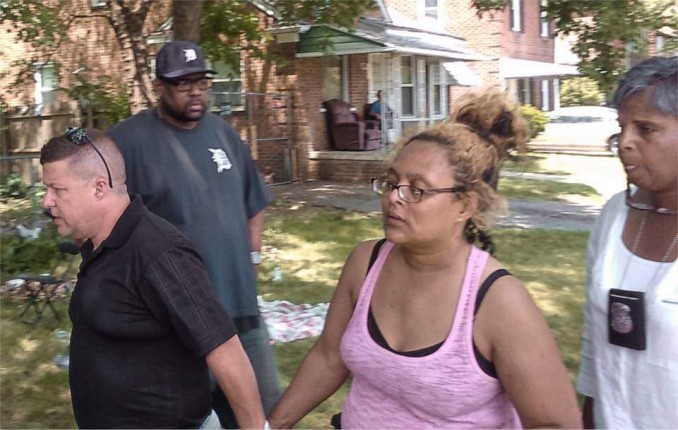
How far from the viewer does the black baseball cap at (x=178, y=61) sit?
3.50m

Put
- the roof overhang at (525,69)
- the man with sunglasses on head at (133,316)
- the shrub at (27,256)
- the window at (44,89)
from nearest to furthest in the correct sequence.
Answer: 1. the man with sunglasses on head at (133,316)
2. the shrub at (27,256)
3. the window at (44,89)
4. the roof overhang at (525,69)

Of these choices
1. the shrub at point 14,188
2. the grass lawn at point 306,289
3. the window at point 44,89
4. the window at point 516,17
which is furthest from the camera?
the window at point 516,17

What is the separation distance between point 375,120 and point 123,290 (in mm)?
15770

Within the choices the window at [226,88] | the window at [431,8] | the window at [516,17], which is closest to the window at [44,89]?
the window at [226,88]

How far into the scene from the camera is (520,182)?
53.7 ft

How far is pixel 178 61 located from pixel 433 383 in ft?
7.31

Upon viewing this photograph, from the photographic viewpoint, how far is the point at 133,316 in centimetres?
217

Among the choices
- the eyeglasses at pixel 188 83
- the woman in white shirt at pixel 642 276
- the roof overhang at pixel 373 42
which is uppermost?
the roof overhang at pixel 373 42

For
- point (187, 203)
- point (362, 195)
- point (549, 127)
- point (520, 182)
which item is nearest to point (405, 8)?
point (549, 127)

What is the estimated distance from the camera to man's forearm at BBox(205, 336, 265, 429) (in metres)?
2.20

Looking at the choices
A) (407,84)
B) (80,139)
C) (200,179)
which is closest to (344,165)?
(407,84)

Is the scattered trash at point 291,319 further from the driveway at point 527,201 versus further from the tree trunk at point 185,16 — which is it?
the driveway at point 527,201

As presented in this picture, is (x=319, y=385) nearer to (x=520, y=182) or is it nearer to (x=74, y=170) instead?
(x=74, y=170)

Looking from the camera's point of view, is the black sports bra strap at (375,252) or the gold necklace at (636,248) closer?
the gold necklace at (636,248)
